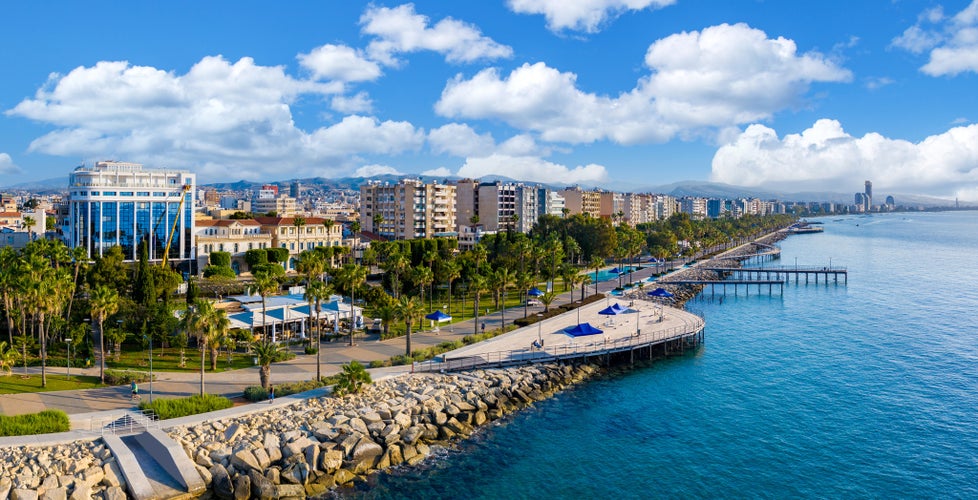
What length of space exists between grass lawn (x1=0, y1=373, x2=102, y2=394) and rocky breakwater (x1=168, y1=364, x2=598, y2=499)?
14389 millimetres

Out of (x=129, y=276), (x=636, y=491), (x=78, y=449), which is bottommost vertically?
(x=636, y=491)

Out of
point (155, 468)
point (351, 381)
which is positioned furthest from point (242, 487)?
point (351, 381)

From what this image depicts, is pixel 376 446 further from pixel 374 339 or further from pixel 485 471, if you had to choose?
pixel 374 339

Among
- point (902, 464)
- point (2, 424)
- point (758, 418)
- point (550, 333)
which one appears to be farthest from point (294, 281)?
point (902, 464)

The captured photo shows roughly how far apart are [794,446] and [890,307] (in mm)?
73836

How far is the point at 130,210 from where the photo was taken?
10469cm

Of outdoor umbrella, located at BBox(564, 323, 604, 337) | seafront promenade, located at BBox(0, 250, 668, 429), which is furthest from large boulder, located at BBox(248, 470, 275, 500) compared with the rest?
outdoor umbrella, located at BBox(564, 323, 604, 337)

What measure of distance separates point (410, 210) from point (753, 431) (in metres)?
129

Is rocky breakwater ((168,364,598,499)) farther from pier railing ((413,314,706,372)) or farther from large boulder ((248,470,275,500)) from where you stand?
pier railing ((413,314,706,372))

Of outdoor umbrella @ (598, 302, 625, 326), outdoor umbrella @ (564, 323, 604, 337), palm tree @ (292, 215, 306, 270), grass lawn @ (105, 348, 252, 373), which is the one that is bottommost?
grass lawn @ (105, 348, 252, 373)

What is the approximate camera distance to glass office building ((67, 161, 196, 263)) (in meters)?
102

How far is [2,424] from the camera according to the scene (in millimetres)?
39281

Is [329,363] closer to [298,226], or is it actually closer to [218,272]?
[218,272]

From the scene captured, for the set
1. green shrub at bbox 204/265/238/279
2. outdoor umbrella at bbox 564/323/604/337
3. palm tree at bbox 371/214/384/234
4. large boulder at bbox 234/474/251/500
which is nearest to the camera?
large boulder at bbox 234/474/251/500
